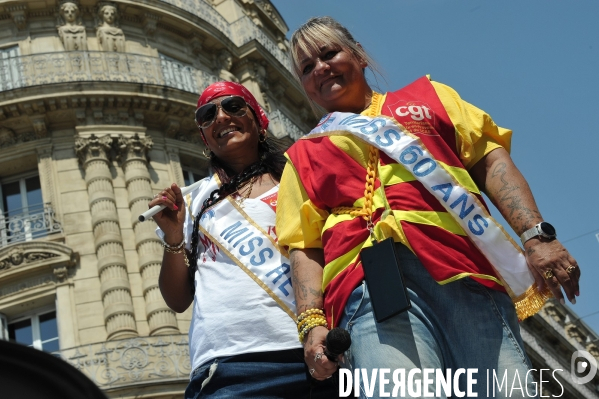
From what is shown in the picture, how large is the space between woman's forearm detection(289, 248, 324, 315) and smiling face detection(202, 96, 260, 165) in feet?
3.21

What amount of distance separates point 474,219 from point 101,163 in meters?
14.6

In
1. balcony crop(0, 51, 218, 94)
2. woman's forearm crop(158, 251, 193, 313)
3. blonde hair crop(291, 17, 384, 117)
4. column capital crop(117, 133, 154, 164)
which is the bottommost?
woman's forearm crop(158, 251, 193, 313)

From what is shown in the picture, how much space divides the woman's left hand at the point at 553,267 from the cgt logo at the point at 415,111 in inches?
24.3

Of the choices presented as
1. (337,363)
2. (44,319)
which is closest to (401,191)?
(337,363)

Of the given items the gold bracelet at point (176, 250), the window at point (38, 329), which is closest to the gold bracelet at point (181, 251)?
the gold bracelet at point (176, 250)

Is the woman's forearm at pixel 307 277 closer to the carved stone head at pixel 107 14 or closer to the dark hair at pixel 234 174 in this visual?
the dark hair at pixel 234 174

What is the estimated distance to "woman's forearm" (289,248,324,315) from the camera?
3.14m

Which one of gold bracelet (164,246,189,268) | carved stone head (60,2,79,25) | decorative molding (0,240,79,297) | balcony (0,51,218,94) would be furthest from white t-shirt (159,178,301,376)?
carved stone head (60,2,79,25)

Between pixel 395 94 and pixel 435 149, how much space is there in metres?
0.37

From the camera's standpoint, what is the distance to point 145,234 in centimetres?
1628

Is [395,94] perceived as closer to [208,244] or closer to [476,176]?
[476,176]

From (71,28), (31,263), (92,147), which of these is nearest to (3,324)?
(31,263)

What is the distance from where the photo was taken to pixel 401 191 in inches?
124

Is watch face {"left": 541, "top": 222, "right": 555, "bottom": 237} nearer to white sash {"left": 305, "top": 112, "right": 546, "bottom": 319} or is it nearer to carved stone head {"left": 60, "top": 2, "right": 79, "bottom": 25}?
white sash {"left": 305, "top": 112, "right": 546, "bottom": 319}
